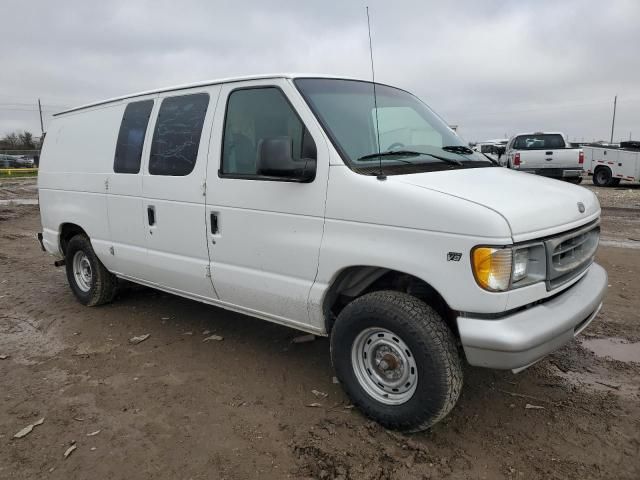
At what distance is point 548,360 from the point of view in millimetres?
4133

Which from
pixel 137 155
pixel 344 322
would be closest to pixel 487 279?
pixel 344 322

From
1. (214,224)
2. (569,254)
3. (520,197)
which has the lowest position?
(569,254)

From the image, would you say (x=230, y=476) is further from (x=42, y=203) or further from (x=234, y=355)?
(x=42, y=203)

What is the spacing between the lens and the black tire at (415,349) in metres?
2.88

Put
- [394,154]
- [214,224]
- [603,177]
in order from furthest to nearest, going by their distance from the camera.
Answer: [603,177] → [214,224] → [394,154]

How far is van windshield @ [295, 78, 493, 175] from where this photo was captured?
3297mm

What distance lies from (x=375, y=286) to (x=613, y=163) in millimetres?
19173

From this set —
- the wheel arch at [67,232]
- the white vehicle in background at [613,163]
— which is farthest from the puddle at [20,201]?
the white vehicle in background at [613,163]

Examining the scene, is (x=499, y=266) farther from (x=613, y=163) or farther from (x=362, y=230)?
(x=613, y=163)

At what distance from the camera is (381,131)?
3574 millimetres

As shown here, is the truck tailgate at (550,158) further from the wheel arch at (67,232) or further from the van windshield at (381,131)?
the wheel arch at (67,232)

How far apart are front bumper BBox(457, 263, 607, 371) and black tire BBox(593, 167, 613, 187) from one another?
63.3 feet

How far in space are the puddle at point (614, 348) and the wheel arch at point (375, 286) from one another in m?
1.90

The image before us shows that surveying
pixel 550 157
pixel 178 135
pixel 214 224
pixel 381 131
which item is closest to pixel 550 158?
pixel 550 157
